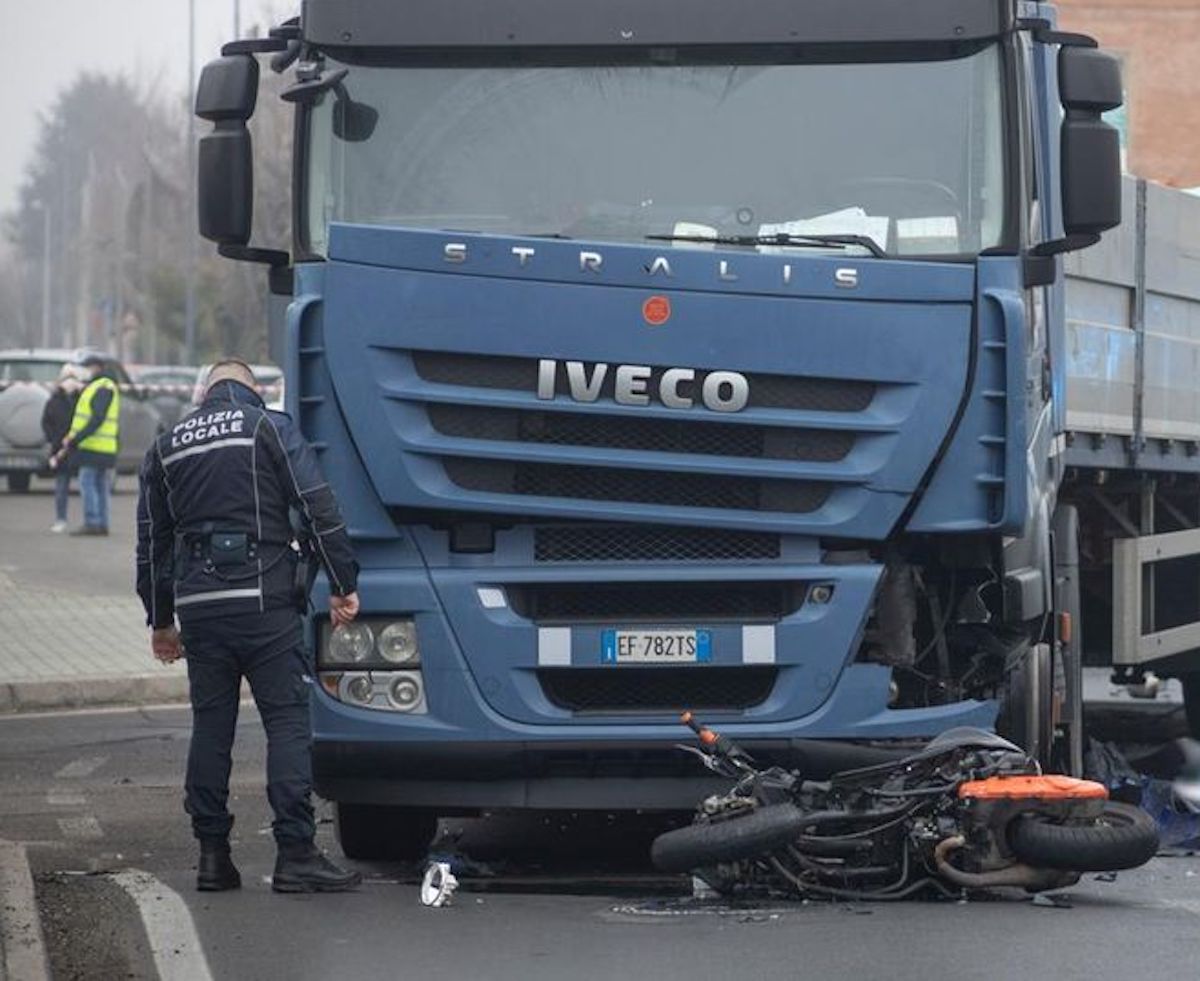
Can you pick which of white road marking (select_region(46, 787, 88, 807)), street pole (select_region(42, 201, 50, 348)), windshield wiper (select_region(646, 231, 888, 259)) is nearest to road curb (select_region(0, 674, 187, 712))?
white road marking (select_region(46, 787, 88, 807))

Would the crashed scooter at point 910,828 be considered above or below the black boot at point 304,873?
above

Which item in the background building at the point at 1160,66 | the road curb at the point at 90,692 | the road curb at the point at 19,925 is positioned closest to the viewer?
the road curb at the point at 19,925

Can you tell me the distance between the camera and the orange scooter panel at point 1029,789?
8.97 m

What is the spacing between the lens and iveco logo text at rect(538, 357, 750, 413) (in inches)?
366

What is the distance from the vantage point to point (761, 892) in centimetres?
940

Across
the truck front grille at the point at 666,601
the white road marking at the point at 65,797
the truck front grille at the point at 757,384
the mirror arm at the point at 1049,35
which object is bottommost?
the white road marking at the point at 65,797

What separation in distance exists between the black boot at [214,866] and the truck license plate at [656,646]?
4.59 feet

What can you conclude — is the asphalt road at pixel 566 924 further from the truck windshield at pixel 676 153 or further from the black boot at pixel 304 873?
the truck windshield at pixel 676 153

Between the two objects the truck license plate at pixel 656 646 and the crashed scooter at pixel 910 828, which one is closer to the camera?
the crashed scooter at pixel 910 828

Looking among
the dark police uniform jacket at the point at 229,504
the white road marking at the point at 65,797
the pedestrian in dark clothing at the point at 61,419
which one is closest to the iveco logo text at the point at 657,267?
the dark police uniform jacket at the point at 229,504

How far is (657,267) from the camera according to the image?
30.4ft

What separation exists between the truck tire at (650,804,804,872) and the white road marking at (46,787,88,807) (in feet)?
13.1

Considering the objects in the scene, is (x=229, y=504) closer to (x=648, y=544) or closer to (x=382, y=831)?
(x=648, y=544)

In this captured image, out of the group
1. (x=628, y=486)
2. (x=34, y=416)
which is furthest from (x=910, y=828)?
(x=34, y=416)
